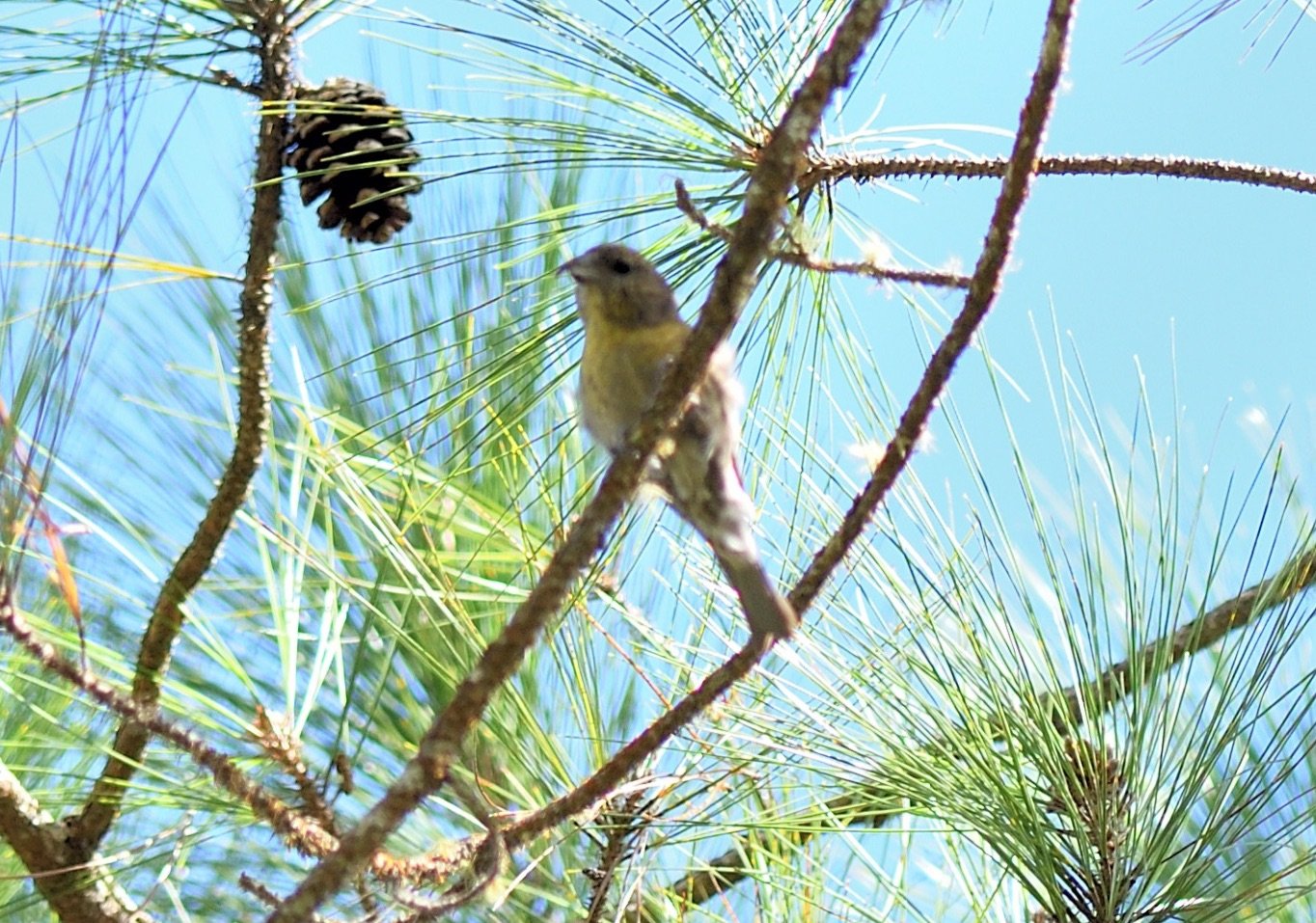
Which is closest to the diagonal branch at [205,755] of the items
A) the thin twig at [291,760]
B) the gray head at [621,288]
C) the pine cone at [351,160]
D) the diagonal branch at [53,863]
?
the thin twig at [291,760]

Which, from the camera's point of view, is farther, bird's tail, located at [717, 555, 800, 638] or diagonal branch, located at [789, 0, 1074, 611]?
bird's tail, located at [717, 555, 800, 638]

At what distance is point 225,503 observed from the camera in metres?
1.47

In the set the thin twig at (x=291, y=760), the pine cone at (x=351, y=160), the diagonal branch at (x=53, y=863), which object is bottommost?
the diagonal branch at (x=53, y=863)

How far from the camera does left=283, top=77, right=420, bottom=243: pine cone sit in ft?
6.21

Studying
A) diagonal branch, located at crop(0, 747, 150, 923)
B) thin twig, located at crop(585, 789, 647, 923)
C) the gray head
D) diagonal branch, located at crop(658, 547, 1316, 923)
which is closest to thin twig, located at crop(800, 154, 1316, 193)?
the gray head

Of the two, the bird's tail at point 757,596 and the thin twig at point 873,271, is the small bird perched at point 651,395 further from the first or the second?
the thin twig at point 873,271

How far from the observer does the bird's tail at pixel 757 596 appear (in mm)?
1347

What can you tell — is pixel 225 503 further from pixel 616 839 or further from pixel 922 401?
pixel 922 401

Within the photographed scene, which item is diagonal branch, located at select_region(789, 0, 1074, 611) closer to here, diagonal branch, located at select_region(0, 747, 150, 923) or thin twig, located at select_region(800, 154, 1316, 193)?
thin twig, located at select_region(800, 154, 1316, 193)

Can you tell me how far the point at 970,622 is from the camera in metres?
1.54

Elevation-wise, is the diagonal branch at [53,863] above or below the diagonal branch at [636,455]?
below

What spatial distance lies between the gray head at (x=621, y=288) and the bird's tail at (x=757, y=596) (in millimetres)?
283

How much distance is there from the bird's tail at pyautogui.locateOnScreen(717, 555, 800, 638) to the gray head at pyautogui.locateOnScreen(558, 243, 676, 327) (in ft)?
0.93

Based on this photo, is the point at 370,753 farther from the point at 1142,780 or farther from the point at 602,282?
the point at 1142,780
